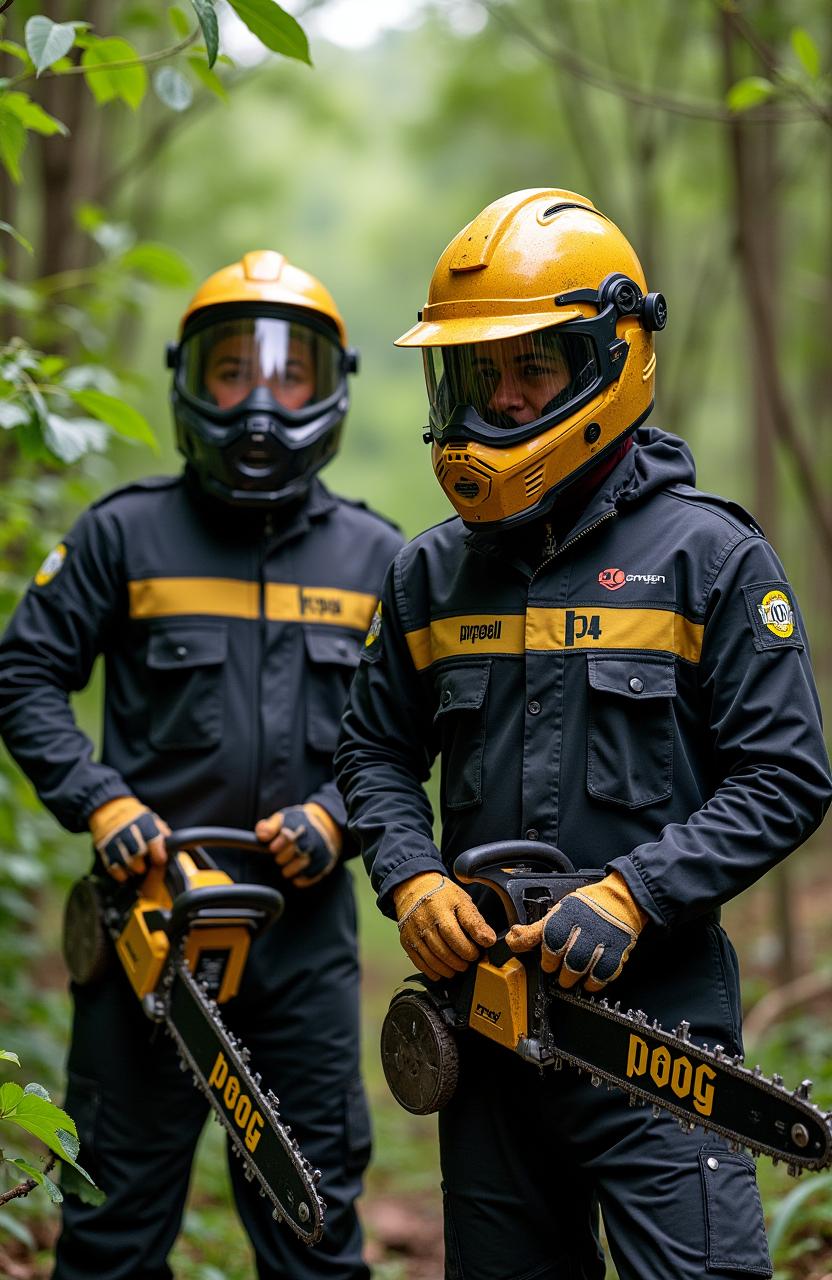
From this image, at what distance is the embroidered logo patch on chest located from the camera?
8.22 ft

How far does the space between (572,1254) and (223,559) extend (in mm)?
2043

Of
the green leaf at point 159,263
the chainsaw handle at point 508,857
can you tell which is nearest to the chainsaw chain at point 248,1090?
the chainsaw handle at point 508,857

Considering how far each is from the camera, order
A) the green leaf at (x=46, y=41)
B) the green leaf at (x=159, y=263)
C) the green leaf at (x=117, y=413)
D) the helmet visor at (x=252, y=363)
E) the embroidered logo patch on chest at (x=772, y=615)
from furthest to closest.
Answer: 1. the green leaf at (x=159, y=263)
2. the helmet visor at (x=252, y=363)
3. the green leaf at (x=117, y=413)
4. the green leaf at (x=46, y=41)
5. the embroidered logo patch on chest at (x=772, y=615)

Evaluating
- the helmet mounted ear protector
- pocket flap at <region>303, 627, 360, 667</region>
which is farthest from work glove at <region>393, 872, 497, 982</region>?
pocket flap at <region>303, 627, 360, 667</region>

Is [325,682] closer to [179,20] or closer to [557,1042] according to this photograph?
[557,1042]

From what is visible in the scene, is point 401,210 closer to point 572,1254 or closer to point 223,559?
point 223,559

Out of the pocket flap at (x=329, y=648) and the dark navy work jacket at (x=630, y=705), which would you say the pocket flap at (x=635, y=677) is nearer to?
the dark navy work jacket at (x=630, y=705)

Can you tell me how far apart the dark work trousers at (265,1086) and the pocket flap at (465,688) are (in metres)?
1.04

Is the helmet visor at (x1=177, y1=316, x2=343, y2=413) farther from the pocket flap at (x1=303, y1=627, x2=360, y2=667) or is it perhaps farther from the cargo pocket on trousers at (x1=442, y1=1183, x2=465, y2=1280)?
the cargo pocket on trousers at (x1=442, y1=1183, x2=465, y2=1280)

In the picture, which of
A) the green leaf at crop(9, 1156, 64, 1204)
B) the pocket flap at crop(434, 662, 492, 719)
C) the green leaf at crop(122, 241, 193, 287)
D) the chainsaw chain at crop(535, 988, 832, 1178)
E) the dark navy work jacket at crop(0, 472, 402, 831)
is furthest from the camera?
the green leaf at crop(122, 241, 193, 287)

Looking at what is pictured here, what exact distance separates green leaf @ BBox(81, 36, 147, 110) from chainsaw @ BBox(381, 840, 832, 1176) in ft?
6.51

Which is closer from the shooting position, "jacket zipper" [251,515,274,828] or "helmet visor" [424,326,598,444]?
"helmet visor" [424,326,598,444]

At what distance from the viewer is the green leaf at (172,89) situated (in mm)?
3279

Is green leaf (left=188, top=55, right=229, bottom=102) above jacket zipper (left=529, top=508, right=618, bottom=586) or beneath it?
above
